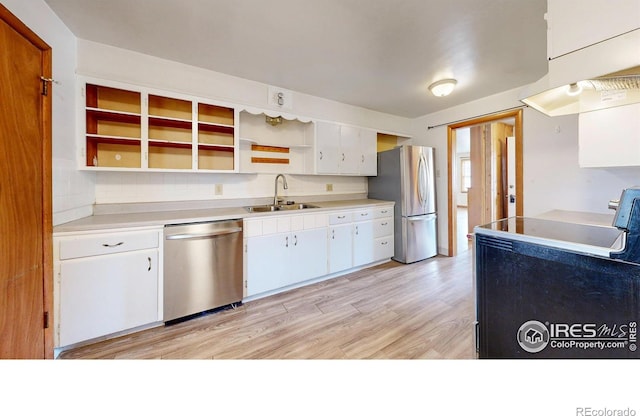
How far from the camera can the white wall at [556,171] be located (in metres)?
2.13

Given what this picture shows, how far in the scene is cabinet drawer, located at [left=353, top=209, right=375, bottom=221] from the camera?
2.94m

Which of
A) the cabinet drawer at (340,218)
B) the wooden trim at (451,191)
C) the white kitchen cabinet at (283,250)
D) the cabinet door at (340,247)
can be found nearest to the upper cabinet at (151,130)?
the white kitchen cabinet at (283,250)

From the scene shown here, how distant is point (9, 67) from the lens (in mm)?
1174

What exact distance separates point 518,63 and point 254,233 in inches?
121

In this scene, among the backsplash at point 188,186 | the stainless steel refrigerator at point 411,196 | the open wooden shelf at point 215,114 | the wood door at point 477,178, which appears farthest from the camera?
the wood door at point 477,178

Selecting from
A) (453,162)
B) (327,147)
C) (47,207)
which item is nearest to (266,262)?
(47,207)

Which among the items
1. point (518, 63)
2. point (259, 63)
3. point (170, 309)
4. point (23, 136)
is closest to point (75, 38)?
point (23, 136)

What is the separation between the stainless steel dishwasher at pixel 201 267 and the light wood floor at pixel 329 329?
0.15 m

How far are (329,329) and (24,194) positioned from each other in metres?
2.11

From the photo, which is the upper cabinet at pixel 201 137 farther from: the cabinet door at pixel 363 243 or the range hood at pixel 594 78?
the range hood at pixel 594 78

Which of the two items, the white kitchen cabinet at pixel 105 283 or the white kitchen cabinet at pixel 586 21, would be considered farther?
the white kitchen cabinet at pixel 105 283
